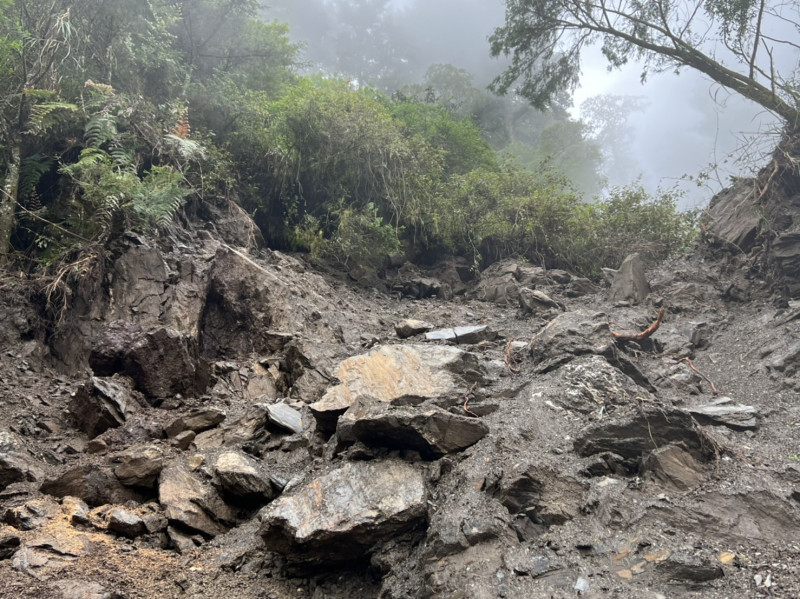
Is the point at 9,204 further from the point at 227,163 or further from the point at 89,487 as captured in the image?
the point at 89,487

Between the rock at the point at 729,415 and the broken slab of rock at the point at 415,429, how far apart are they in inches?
93.1

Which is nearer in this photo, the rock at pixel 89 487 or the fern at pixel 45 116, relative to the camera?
the rock at pixel 89 487

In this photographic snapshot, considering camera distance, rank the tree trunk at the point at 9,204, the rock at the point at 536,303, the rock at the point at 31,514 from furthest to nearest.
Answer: the rock at the point at 536,303 < the tree trunk at the point at 9,204 < the rock at the point at 31,514

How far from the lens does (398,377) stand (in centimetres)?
567

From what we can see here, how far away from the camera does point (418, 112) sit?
17.8 m

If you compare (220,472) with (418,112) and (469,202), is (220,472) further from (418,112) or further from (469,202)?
(418,112)

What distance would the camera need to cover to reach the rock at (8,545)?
3.38m

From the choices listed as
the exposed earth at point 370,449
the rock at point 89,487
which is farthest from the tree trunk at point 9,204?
the rock at point 89,487

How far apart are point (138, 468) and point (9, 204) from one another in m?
5.19

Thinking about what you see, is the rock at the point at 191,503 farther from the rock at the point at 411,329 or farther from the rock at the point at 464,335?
the rock at the point at 411,329

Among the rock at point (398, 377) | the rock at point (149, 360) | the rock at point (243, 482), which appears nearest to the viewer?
the rock at point (243, 482)

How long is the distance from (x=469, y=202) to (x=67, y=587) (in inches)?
438

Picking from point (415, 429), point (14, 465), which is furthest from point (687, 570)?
point (14, 465)

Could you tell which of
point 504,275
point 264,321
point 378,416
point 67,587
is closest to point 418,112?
point 504,275
